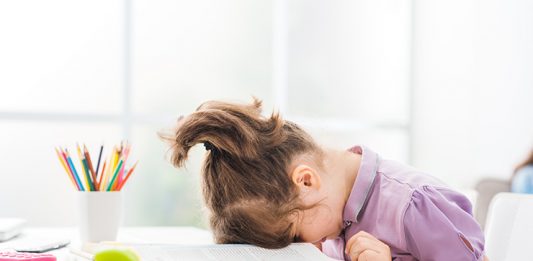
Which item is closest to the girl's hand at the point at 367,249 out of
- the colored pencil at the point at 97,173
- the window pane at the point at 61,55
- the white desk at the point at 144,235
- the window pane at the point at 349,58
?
the white desk at the point at 144,235

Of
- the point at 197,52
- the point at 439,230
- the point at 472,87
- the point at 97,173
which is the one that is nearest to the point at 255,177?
the point at 439,230

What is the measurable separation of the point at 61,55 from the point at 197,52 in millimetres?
613

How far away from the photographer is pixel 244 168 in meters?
0.92

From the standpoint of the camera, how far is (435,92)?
3.49 metres

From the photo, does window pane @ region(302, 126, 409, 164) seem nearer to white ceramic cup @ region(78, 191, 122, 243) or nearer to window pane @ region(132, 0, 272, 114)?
window pane @ region(132, 0, 272, 114)

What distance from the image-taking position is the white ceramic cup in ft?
3.70

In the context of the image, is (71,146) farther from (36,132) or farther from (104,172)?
(104,172)

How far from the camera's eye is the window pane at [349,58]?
10.9ft

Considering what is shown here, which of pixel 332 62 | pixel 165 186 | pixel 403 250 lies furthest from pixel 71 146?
pixel 403 250

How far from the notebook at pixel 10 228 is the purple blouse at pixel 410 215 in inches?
22.0

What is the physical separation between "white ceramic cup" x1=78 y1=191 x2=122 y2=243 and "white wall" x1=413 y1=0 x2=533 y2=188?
2.04 meters

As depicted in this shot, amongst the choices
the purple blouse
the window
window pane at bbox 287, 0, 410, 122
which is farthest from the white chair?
window pane at bbox 287, 0, 410, 122

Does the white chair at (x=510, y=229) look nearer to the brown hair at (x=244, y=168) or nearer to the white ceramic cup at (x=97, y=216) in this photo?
the brown hair at (x=244, y=168)

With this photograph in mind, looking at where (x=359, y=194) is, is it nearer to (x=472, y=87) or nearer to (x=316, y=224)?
(x=316, y=224)
